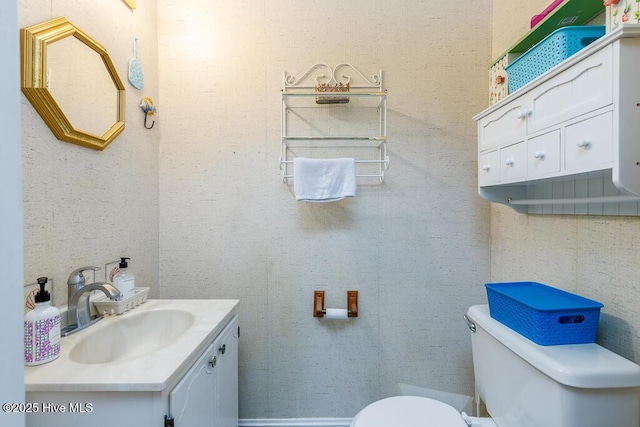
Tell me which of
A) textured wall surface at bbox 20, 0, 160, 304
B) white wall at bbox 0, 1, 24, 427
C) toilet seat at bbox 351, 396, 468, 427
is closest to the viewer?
white wall at bbox 0, 1, 24, 427

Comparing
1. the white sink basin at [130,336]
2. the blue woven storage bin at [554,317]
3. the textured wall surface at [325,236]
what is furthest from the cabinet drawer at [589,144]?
the white sink basin at [130,336]

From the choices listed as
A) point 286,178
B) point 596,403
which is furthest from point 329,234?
point 596,403

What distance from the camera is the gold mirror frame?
2.82 feet

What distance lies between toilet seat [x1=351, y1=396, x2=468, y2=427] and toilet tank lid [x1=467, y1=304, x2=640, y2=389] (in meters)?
0.37

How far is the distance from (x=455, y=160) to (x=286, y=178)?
3.02 ft

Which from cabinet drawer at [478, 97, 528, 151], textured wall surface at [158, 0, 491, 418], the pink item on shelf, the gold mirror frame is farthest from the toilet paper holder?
the pink item on shelf

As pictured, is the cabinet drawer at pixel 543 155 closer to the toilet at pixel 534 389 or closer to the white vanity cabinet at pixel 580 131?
the white vanity cabinet at pixel 580 131

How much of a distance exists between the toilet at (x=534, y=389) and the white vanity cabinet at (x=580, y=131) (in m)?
0.46

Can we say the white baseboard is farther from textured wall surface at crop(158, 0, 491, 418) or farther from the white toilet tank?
the white toilet tank

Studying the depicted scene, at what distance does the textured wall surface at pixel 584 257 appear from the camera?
34.8 inches

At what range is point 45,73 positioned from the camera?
0.91 m

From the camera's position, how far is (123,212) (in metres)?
1.31

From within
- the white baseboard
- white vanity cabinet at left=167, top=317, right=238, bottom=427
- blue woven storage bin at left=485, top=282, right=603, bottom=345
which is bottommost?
the white baseboard

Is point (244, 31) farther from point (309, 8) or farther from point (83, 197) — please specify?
point (83, 197)
